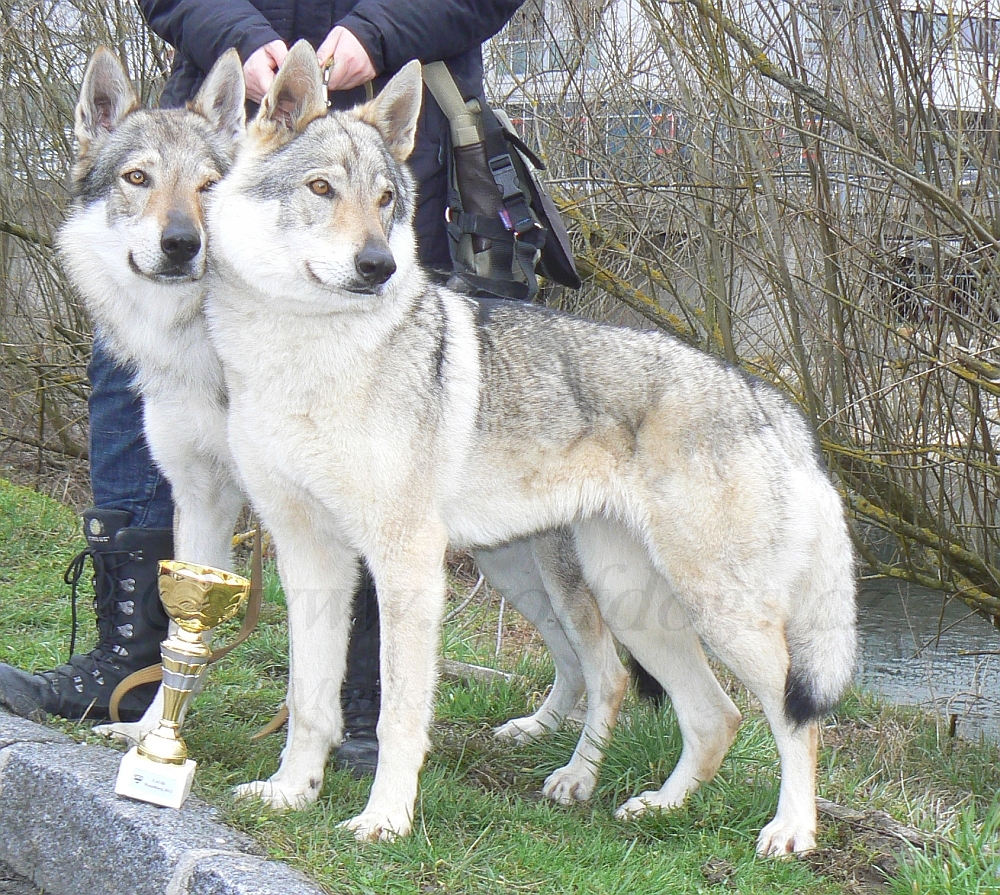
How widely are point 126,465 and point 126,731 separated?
2.78 feet

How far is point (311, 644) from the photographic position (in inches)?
116

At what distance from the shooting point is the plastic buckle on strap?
10.9 feet

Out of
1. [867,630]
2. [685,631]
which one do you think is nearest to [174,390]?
[685,631]

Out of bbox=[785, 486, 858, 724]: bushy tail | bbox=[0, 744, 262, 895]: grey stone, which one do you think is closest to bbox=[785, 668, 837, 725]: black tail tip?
bbox=[785, 486, 858, 724]: bushy tail

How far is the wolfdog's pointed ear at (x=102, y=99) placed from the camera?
3.08 metres

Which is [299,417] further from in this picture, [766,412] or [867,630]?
[867,630]

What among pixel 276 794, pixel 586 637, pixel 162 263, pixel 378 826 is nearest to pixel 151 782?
pixel 276 794

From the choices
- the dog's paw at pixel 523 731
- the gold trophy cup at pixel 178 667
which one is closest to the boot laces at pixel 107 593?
the gold trophy cup at pixel 178 667

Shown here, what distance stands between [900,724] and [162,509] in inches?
129

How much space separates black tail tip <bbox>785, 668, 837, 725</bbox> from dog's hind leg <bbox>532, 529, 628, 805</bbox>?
664 mm

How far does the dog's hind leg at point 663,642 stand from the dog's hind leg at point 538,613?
0.36 meters

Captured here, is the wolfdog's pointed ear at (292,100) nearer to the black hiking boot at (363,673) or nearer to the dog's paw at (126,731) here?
the black hiking boot at (363,673)

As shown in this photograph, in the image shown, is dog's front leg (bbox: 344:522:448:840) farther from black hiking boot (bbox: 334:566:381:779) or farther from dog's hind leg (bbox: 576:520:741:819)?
dog's hind leg (bbox: 576:520:741:819)

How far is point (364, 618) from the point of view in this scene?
134 inches
